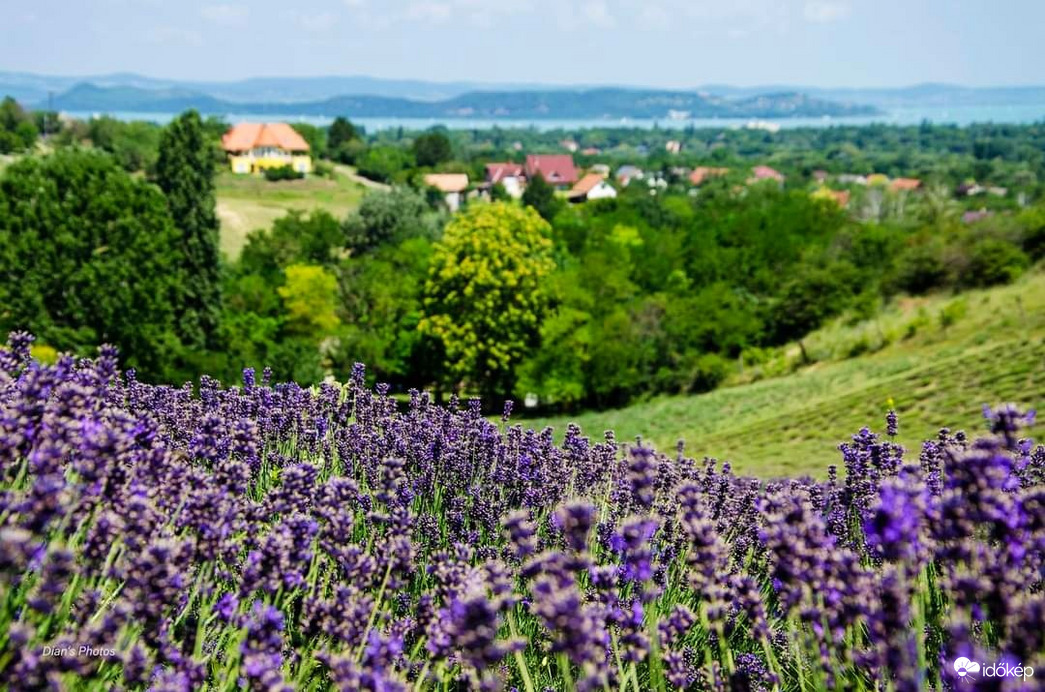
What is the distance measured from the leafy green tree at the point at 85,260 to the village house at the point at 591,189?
333 feet

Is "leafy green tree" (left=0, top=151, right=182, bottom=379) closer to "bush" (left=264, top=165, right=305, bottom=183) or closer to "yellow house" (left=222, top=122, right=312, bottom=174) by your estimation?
"bush" (left=264, top=165, right=305, bottom=183)

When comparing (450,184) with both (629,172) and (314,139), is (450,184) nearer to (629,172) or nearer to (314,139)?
(314,139)

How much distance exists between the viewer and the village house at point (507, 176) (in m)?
140

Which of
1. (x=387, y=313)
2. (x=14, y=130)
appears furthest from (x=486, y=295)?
(x=14, y=130)

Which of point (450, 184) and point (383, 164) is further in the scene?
point (383, 164)

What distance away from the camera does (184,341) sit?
34.9 m

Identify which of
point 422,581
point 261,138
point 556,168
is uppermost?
point 422,581

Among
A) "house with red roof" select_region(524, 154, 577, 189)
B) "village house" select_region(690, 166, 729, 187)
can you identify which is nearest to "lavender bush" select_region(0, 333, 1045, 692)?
"village house" select_region(690, 166, 729, 187)

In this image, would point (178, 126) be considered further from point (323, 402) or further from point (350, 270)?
point (323, 402)

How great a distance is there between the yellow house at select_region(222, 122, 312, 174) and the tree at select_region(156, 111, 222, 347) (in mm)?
81112

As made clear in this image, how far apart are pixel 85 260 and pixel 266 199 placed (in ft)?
198

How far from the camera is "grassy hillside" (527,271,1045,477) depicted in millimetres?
19406

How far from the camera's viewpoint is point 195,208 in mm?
37562

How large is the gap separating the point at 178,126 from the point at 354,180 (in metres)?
75.2
